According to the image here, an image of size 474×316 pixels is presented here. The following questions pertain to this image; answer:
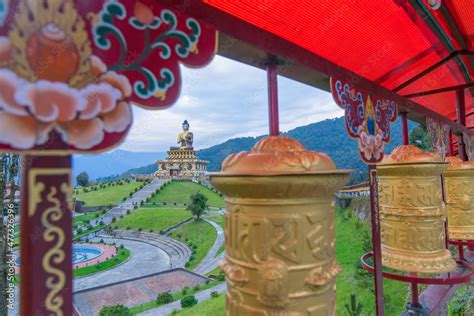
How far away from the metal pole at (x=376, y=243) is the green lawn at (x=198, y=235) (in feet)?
46.5

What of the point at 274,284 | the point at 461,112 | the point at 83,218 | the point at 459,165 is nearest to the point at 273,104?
the point at 274,284

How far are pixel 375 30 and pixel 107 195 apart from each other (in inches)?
1101

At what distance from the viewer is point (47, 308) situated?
553 mm

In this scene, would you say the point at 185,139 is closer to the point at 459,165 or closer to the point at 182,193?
the point at 182,193

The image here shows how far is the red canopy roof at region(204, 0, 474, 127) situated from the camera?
96cm

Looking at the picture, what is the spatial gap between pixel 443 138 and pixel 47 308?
3.05 m

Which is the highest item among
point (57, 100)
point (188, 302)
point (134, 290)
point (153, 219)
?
point (57, 100)

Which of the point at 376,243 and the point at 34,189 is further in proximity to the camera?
the point at 376,243

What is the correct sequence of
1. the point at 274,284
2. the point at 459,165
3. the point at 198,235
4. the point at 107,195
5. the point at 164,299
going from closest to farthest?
the point at 274,284
the point at 459,165
the point at 164,299
the point at 198,235
the point at 107,195

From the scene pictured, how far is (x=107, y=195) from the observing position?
26469mm

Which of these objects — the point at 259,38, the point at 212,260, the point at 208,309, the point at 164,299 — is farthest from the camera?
the point at 212,260

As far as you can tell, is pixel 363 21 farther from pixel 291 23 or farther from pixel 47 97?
pixel 47 97

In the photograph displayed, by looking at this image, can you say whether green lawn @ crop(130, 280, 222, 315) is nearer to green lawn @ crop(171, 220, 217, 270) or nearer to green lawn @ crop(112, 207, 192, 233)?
green lawn @ crop(171, 220, 217, 270)

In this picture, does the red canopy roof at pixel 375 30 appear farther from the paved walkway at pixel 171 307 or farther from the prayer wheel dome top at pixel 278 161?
Result: the paved walkway at pixel 171 307
